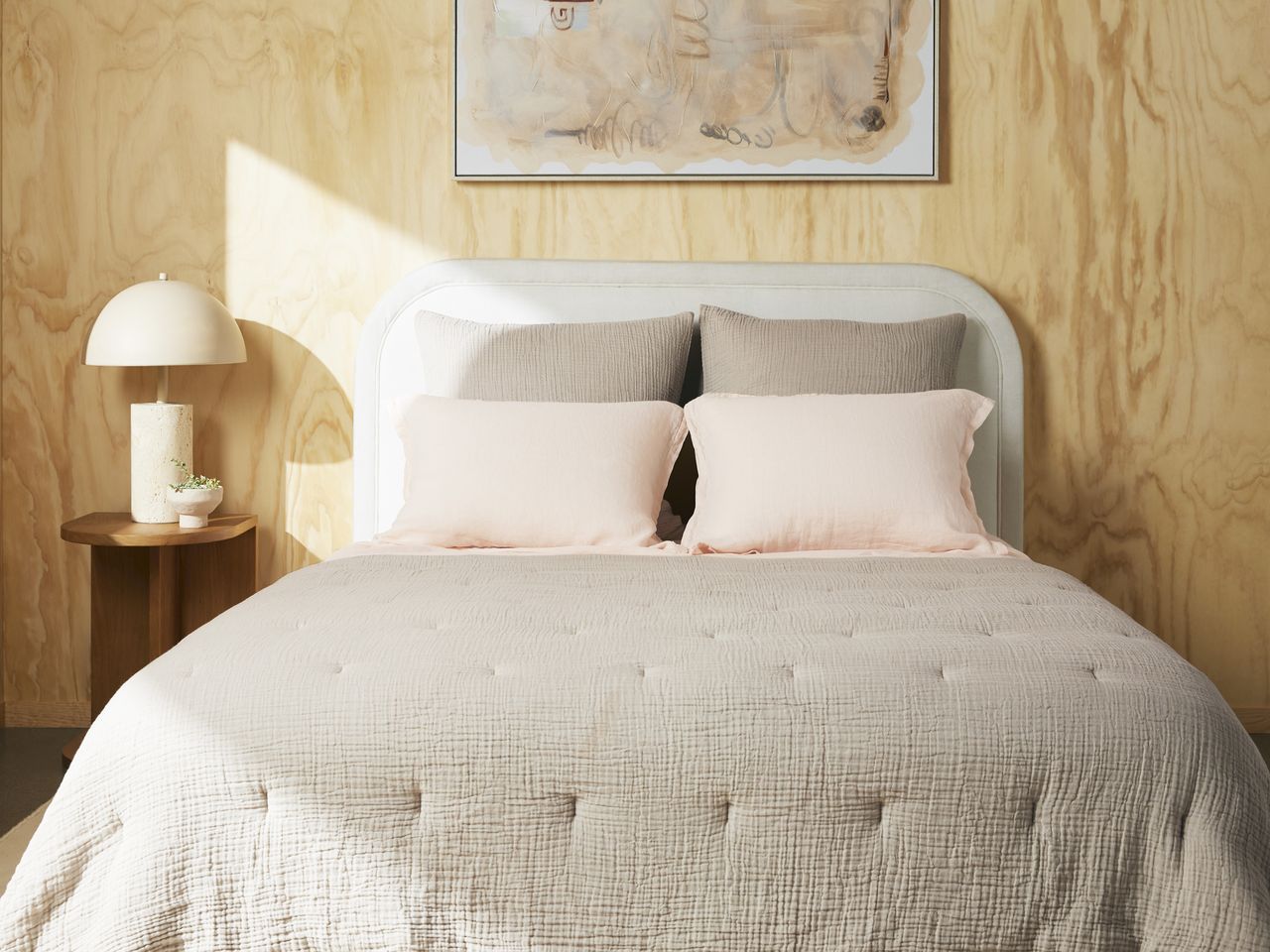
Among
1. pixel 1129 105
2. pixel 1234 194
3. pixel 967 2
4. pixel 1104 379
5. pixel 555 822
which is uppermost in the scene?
pixel 967 2

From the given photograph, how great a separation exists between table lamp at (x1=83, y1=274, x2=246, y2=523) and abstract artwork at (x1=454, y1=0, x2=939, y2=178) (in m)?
0.74

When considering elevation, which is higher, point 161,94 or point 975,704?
point 161,94

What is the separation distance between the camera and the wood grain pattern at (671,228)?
2.90 m

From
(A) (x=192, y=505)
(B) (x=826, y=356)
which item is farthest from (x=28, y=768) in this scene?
(B) (x=826, y=356)

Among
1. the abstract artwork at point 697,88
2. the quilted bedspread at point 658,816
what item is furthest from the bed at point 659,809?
the abstract artwork at point 697,88

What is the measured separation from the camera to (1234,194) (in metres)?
2.90

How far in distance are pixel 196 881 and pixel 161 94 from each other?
231cm

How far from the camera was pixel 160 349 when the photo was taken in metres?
2.64

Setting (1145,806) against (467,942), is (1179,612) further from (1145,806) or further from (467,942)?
(467,942)

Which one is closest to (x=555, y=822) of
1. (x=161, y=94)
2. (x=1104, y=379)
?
(x=1104, y=379)

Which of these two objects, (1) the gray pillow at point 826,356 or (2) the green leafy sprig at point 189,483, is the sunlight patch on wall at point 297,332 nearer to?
(2) the green leafy sprig at point 189,483

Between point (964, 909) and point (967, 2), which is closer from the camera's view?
point (964, 909)

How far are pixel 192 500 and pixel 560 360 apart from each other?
94cm

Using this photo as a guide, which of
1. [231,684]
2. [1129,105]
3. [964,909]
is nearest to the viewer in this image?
[964,909]
